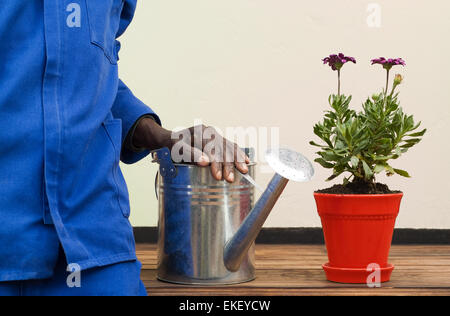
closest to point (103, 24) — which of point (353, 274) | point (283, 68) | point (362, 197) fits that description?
point (362, 197)

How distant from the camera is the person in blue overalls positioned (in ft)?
2.53

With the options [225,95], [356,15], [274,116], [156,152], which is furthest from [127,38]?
[156,152]

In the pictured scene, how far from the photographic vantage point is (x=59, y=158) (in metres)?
0.79

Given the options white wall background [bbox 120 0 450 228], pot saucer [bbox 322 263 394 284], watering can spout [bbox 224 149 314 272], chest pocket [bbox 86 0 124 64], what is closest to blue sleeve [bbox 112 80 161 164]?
chest pocket [bbox 86 0 124 64]

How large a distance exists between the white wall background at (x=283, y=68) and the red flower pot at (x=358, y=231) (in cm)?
86

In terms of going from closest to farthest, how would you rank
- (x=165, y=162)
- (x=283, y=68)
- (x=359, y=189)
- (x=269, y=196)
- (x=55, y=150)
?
(x=55, y=150) < (x=269, y=196) < (x=165, y=162) < (x=359, y=189) < (x=283, y=68)

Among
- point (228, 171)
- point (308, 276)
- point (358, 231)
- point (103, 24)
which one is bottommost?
point (308, 276)

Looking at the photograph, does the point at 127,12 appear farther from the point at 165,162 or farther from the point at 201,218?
the point at 201,218

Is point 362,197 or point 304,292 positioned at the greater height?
point 362,197

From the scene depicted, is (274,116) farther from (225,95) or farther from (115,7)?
(115,7)

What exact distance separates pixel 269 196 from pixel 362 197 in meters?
0.29

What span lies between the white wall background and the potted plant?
82cm

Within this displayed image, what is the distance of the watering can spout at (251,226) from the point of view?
1.02 metres

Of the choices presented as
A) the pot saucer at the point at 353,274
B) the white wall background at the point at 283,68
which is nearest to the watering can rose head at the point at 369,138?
the pot saucer at the point at 353,274
